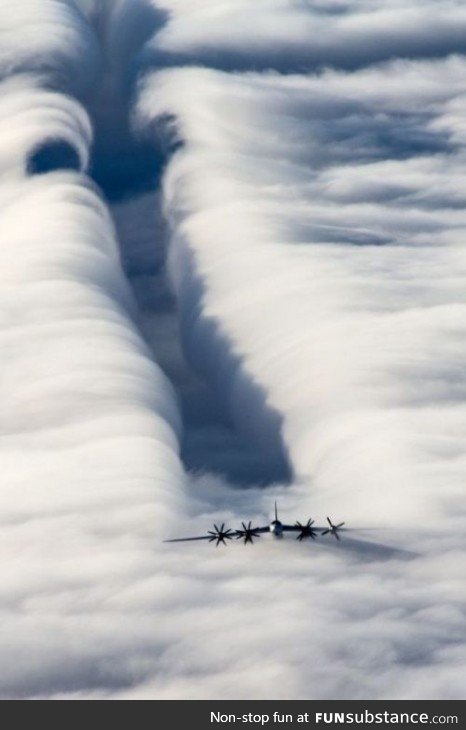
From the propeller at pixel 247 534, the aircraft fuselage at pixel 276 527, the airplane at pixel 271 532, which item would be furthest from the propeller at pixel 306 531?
the propeller at pixel 247 534

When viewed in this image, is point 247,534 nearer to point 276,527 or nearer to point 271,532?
point 276,527

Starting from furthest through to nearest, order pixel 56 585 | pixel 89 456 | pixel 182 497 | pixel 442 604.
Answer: pixel 89 456, pixel 182 497, pixel 56 585, pixel 442 604

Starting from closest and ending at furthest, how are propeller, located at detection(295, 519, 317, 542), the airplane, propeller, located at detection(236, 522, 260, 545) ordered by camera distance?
propeller, located at detection(295, 519, 317, 542) → the airplane → propeller, located at detection(236, 522, 260, 545)

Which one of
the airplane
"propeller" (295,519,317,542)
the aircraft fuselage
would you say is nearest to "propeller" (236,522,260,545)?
the airplane

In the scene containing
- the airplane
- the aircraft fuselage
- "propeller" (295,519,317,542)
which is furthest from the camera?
the airplane

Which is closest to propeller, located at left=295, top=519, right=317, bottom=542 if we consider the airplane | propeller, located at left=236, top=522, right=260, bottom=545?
the airplane

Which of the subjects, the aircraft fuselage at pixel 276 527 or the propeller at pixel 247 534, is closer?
the aircraft fuselage at pixel 276 527

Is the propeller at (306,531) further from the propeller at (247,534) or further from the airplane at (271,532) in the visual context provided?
the propeller at (247,534)

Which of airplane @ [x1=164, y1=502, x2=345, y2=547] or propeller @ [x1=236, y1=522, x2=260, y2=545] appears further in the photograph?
propeller @ [x1=236, y1=522, x2=260, y2=545]

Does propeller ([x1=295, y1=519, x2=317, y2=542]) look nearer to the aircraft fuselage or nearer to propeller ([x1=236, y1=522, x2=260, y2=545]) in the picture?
the aircraft fuselage
